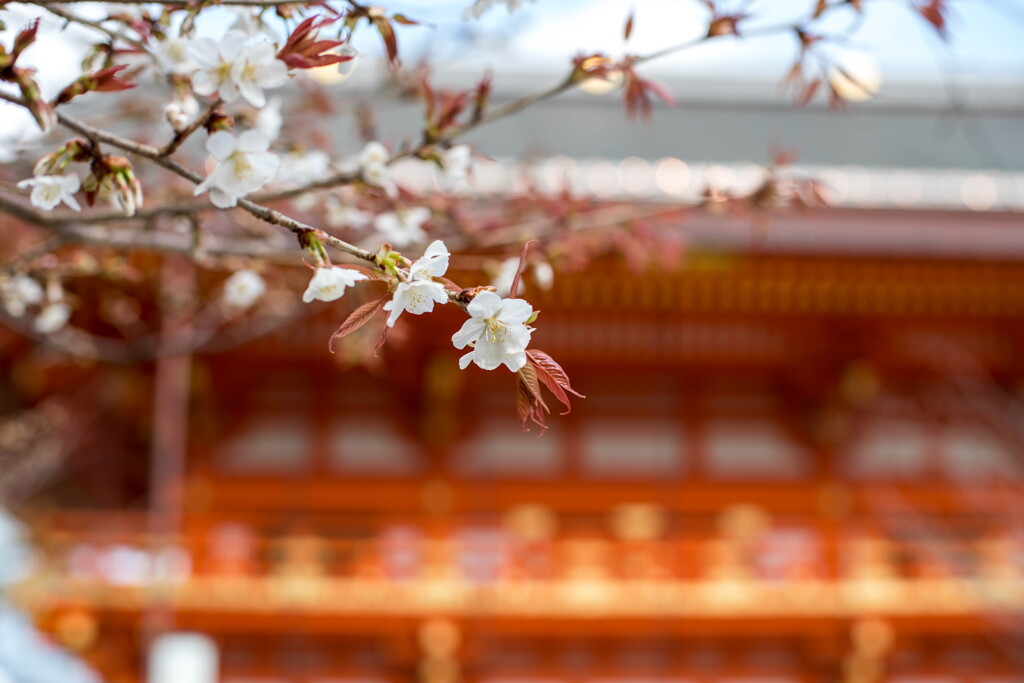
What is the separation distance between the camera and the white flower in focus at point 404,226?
2029 millimetres

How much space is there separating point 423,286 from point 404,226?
3.57 ft

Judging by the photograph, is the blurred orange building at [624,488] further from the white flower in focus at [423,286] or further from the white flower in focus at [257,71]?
the white flower in focus at [423,286]

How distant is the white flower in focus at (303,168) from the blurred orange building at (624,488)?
11.2ft

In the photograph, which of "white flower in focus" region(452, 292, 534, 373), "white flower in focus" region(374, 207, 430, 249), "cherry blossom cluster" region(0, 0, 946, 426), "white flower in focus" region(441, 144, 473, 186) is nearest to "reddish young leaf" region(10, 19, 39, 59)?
"cherry blossom cluster" region(0, 0, 946, 426)

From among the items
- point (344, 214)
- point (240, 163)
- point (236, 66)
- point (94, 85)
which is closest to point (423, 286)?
point (240, 163)

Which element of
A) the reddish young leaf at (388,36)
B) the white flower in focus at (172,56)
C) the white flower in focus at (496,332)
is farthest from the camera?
the white flower in focus at (172,56)

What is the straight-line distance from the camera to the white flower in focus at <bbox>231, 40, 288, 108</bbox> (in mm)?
1191

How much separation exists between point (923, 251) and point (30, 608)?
5.72 m

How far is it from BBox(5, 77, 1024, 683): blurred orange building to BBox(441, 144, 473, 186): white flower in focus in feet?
12.1

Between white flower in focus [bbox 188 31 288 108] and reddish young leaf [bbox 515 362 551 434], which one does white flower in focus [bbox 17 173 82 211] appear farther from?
reddish young leaf [bbox 515 362 551 434]

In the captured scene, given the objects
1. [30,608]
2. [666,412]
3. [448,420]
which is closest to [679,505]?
[666,412]

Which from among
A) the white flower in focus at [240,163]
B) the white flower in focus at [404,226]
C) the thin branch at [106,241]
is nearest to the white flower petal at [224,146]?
the white flower in focus at [240,163]

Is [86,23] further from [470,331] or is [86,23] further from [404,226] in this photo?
[470,331]

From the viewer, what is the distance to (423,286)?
99 centimetres
